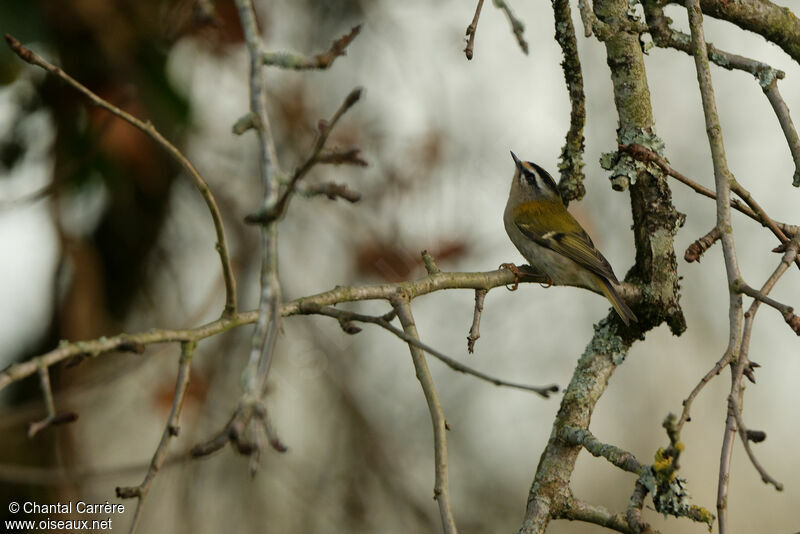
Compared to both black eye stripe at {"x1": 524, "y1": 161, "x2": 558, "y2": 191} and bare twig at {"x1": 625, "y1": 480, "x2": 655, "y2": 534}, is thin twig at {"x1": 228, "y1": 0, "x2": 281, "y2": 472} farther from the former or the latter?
black eye stripe at {"x1": 524, "y1": 161, "x2": 558, "y2": 191}

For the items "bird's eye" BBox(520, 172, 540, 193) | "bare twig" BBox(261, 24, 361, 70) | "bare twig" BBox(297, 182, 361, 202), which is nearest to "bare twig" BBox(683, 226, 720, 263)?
"bare twig" BBox(297, 182, 361, 202)

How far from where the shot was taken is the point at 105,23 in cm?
377

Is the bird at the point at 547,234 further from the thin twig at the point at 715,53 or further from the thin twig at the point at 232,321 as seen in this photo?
the thin twig at the point at 232,321

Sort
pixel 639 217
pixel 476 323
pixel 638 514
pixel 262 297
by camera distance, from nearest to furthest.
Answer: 1. pixel 262 297
2. pixel 638 514
3. pixel 476 323
4. pixel 639 217

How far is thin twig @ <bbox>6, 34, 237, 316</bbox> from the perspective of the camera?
1.56 metres

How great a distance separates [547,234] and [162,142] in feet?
9.48

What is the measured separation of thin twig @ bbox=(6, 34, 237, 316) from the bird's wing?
2.35 meters

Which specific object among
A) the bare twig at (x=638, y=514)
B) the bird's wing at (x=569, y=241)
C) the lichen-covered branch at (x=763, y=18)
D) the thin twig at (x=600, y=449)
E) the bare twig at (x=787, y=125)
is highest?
the bird's wing at (x=569, y=241)

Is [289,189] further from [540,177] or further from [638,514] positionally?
[540,177]

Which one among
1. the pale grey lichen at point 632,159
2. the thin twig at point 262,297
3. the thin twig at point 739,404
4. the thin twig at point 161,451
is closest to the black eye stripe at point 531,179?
the pale grey lichen at point 632,159

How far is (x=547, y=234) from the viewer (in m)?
4.17

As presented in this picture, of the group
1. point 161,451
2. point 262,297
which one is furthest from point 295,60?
point 161,451

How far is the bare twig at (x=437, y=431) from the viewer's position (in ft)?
4.99

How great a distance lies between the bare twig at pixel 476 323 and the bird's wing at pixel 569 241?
59.7 inches
